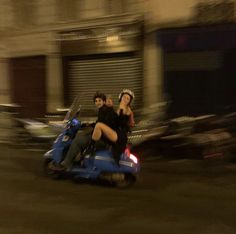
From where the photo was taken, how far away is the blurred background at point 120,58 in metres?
11.9

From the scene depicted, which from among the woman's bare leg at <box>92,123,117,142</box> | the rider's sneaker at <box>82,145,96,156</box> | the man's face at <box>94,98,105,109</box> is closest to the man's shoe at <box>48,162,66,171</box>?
the rider's sneaker at <box>82,145,96,156</box>

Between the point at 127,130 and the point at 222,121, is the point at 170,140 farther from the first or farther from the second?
the point at 127,130

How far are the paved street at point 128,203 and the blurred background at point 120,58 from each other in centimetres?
169

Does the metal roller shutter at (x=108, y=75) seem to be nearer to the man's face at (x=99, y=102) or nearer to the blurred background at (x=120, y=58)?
the blurred background at (x=120, y=58)

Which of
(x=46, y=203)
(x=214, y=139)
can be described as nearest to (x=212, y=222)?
(x=46, y=203)

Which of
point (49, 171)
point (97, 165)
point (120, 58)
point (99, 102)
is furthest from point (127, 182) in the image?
point (120, 58)

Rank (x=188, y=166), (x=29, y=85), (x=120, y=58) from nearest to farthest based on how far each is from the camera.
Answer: (x=188, y=166), (x=120, y=58), (x=29, y=85)

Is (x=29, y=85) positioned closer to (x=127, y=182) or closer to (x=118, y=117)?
(x=118, y=117)

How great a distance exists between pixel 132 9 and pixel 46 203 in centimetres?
738

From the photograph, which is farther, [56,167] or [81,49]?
[81,49]

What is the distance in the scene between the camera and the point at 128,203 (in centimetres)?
701

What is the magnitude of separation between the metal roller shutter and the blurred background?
0.03m

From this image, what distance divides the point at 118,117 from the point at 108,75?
5.95 m

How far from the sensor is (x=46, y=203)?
7008 mm
